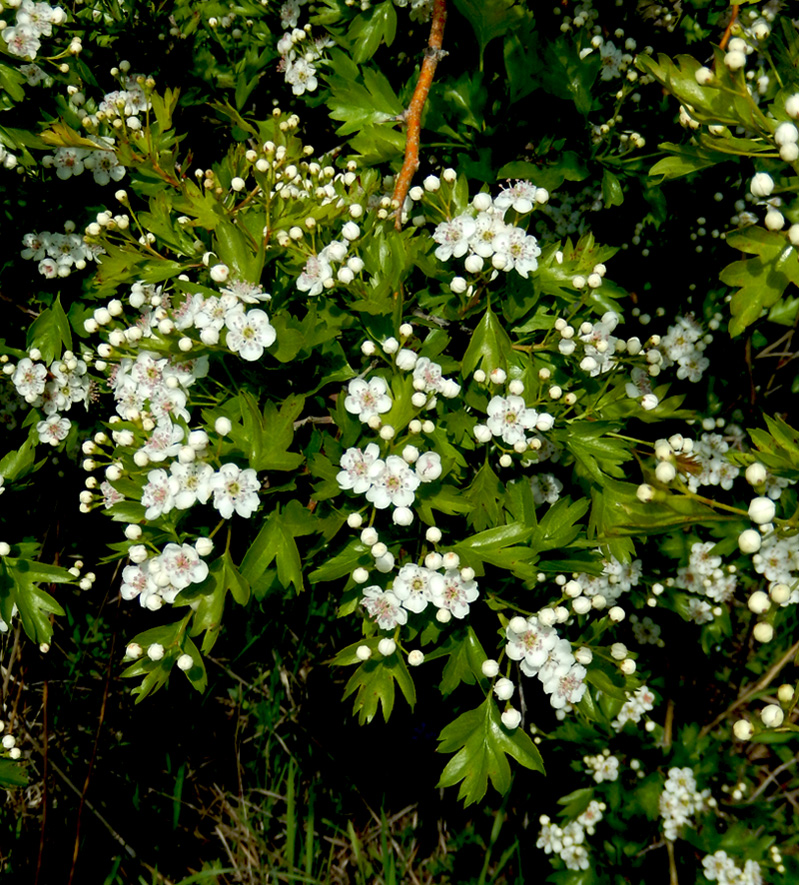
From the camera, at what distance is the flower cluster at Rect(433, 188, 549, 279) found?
67.9 inches

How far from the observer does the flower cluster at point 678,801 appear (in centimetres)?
285

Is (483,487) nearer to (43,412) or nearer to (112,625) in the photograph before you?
(43,412)

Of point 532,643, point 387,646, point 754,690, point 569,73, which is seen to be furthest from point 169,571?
point 754,690

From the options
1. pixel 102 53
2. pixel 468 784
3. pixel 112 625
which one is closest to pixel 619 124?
pixel 102 53

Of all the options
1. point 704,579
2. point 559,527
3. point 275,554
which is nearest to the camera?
point 275,554

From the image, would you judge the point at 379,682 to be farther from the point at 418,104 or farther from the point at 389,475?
the point at 418,104

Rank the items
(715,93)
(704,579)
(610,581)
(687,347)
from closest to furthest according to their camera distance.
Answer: (715,93), (610,581), (704,579), (687,347)

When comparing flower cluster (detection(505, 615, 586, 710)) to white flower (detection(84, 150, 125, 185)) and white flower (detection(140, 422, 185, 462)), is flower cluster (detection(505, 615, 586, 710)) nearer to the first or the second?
white flower (detection(140, 422, 185, 462))

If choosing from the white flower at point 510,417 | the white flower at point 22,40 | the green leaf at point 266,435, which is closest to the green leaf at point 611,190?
the white flower at point 510,417

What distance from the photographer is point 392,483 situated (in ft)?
5.22

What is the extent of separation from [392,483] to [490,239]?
0.66 meters

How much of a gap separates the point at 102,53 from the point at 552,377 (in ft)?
7.13

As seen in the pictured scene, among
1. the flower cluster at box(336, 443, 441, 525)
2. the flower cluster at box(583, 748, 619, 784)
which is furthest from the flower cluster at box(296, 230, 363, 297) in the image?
the flower cluster at box(583, 748, 619, 784)

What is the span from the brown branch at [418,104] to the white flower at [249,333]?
0.69 meters
